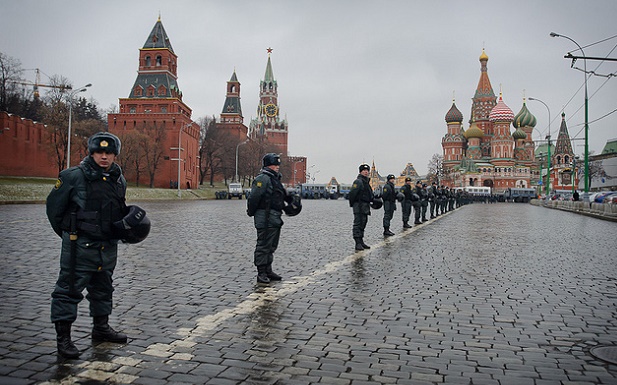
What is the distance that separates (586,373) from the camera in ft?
13.6

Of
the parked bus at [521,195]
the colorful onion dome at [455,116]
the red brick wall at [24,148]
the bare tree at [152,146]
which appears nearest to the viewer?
the red brick wall at [24,148]

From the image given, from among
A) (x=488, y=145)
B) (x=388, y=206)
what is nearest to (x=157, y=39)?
(x=388, y=206)

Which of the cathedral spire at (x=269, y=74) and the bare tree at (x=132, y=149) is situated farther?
the cathedral spire at (x=269, y=74)

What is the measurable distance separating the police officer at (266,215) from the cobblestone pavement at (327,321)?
1.48 feet

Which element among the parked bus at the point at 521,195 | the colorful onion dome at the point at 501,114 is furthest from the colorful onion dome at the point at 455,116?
the parked bus at the point at 521,195

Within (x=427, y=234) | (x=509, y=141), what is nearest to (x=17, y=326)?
(x=427, y=234)

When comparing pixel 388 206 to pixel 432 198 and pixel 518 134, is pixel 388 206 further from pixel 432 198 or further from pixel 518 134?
pixel 518 134

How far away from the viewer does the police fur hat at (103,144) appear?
4711mm

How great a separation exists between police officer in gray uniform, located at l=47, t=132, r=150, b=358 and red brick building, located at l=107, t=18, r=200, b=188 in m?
69.5

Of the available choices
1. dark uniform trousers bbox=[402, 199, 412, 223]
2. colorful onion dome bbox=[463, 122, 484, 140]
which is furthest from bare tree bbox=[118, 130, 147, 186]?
colorful onion dome bbox=[463, 122, 484, 140]

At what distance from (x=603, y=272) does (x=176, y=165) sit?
71.2 metres

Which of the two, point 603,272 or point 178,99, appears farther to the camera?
point 178,99

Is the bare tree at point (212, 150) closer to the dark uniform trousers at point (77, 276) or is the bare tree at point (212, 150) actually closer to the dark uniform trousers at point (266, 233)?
the dark uniform trousers at point (266, 233)

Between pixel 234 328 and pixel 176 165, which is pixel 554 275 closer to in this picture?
pixel 234 328
